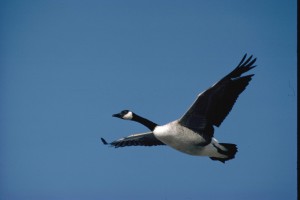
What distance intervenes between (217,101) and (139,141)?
2.72 meters

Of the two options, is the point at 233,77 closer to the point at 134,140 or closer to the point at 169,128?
the point at 169,128

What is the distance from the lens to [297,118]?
5.85 meters

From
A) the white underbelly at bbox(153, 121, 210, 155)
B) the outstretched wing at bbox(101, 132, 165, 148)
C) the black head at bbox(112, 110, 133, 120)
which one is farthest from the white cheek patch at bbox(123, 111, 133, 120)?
the white underbelly at bbox(153, 121, 210, 155)

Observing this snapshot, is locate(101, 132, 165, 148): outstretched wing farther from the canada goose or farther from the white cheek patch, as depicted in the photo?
the canada goose

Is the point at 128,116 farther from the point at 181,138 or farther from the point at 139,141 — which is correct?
the point at 181,138

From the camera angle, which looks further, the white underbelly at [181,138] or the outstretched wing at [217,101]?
the white underbelly at [181,138]

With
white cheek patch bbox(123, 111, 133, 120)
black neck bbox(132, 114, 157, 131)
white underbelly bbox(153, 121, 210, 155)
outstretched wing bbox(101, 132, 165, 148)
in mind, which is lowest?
white underbelly bbox(153, 121, 210, 155)

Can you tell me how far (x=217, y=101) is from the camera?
803 cm

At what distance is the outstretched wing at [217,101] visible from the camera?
25.3 ft

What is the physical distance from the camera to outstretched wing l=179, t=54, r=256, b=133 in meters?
7.71

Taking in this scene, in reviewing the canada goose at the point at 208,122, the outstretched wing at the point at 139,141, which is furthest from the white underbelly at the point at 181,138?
the outstretched wing at the point at 139,141

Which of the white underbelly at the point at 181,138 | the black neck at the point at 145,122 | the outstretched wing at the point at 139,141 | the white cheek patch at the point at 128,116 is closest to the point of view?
the white underbelly at the point at 181,138

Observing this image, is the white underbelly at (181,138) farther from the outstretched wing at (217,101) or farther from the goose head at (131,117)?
the goose head at (131,117)

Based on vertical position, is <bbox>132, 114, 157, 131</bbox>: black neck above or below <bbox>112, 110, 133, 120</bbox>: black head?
below
